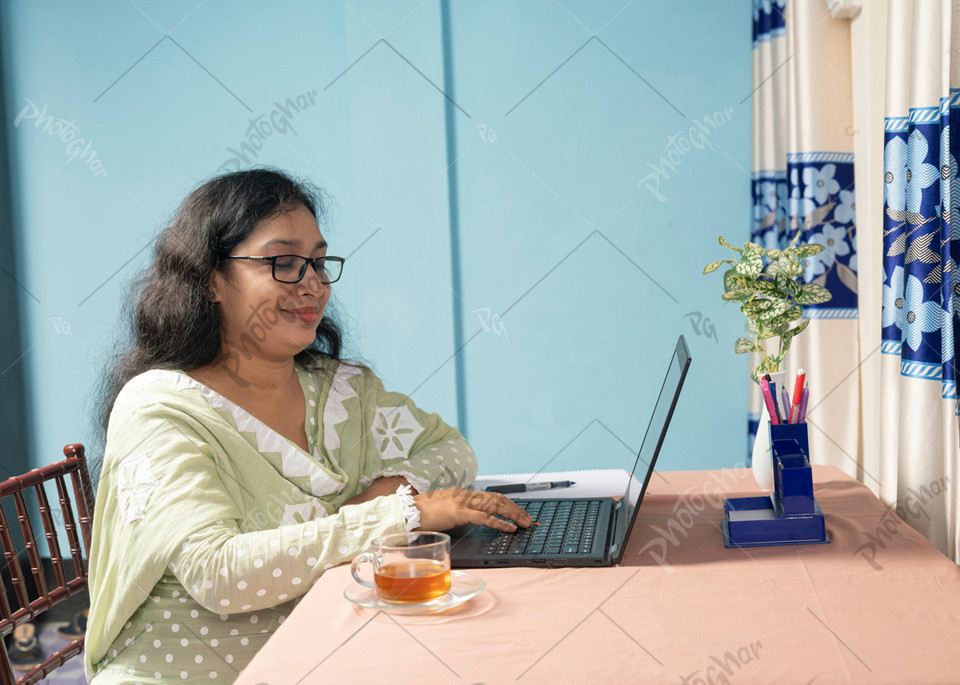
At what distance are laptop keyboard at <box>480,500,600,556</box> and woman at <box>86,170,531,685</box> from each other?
37 millimetres

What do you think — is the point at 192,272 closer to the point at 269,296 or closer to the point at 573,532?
the point at 269,296

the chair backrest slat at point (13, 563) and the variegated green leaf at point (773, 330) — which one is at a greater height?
the variegated green leaf at point (773, 330)

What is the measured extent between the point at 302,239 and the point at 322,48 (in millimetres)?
1557

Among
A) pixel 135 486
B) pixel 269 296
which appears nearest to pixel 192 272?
pixel 269 296

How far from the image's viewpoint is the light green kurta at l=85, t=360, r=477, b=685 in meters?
1.13

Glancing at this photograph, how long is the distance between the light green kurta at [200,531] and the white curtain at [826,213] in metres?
1.11

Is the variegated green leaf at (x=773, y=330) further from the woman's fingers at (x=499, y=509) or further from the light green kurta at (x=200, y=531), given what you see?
the light green kurta at (x=200, y=531)

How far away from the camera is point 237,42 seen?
285 centimetres

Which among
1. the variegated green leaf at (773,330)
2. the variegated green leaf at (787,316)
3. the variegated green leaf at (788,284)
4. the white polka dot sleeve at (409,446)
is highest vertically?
the variegated green leaf at (788,284)

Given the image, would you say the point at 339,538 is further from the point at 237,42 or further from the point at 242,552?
the point at 237,42

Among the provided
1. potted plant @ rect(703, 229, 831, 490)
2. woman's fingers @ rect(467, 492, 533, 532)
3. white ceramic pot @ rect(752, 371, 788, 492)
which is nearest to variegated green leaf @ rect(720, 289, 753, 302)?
potted plant @ rect(703, 229, 831, 490)

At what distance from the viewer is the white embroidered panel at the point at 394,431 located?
5.28ft

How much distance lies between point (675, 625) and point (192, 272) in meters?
1.06

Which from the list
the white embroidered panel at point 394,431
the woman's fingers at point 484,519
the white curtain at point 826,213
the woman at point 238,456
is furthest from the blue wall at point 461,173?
the woman's fingers at point 484,519
